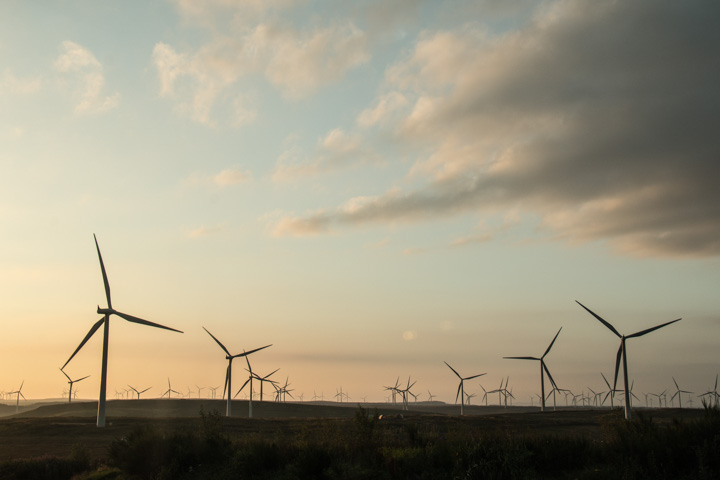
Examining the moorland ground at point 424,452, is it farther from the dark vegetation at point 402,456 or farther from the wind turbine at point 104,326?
the wind turbine at point 104,326

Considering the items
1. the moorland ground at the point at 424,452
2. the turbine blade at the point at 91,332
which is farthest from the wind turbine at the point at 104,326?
the moorland ground at the point at 424,452

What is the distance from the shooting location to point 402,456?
92.7 feet

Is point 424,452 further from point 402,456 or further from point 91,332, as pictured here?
point 91,332

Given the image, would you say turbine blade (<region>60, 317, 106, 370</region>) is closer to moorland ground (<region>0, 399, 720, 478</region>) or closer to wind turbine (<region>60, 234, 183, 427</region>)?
wind turbine (<region>60, 234, 183, 427</region>)

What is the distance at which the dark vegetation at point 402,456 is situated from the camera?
2522cm

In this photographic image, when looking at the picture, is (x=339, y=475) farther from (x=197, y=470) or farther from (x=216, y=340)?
(x=216, y=340)

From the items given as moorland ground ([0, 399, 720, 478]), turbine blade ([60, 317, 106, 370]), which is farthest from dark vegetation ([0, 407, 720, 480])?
turbine blade ([60, 317, 106, 370])

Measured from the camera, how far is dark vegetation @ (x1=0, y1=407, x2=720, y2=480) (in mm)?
25219

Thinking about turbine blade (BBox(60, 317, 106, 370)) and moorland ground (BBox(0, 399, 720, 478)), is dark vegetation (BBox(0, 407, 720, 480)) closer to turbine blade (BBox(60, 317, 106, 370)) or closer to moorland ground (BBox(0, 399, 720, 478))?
moorland ground (BBox(0, 399, 720, 478))

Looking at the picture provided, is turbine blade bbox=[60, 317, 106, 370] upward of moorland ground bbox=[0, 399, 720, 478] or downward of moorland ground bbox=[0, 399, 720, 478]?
upward

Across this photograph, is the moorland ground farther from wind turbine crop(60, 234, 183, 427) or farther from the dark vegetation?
wind turbine crop(60, 234, 183, 427)

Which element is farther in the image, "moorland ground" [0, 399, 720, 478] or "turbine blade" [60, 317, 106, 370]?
"turbine blade" [60, 317, 106, 370]

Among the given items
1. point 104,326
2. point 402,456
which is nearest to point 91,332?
point 104,326

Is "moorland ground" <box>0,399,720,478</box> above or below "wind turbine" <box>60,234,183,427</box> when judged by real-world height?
below
